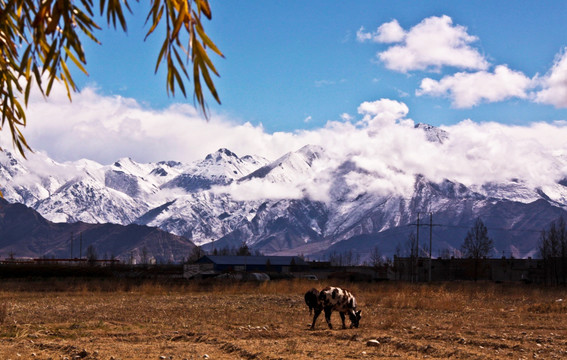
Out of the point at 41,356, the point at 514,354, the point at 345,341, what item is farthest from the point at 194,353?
the point at 514,354

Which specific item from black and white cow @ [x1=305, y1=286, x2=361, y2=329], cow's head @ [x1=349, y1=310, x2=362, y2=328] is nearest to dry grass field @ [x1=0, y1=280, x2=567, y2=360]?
cow's head @ [x1=349, y1=310, x2=362, y2=328]

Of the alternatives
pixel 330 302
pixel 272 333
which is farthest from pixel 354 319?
pixel 272 333

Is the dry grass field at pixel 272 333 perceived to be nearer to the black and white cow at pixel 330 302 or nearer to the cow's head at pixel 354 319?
the cow's head at pixel 354 319

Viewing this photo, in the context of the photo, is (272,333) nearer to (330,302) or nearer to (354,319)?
(330,302)

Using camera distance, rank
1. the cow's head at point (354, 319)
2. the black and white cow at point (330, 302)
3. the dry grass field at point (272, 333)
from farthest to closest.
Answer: the cow's head at point (354, 319)
the black and white cow at point (330, 302)
the dry grass field at point (272, 333)

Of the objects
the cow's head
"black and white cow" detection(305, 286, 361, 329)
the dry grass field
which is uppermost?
"black and white cow" detection(305, 286, 361, 329)

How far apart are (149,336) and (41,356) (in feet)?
19.4

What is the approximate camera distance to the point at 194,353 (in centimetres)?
2077

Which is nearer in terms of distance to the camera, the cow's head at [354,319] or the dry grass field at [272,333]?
the dry grass field at [272,333]

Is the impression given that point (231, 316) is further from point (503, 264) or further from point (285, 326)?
point (503, 264)

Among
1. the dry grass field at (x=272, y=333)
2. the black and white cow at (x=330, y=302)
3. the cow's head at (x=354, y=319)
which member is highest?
the black and white cow at (x=330, y=302)

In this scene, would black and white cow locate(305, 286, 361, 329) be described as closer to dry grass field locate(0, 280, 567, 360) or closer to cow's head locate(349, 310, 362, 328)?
cow's head locate(349, 310, 362, 328)

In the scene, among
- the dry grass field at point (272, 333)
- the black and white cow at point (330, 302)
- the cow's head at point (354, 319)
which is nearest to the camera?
the dry grass field at point (272, 333)

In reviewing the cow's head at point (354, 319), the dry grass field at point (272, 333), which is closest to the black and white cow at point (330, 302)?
the cow's head at point (354, 319)
